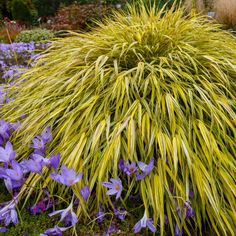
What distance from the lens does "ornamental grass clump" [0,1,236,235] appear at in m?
1.96

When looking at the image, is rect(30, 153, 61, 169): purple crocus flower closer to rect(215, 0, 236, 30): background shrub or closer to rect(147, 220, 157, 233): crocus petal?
rect(147, 220, 157, 233): crocus petal

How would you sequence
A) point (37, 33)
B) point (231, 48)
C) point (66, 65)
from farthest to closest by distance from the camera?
point (37, 33)
point (231, 48)
point (66, 65)

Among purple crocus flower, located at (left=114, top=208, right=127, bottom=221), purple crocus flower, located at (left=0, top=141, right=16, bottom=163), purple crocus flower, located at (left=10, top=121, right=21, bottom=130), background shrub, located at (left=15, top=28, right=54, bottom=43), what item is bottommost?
background shrub, located at (left=15, top=28, right=54, bottom=43)

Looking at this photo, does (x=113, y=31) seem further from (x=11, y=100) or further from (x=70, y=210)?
(x=70, y=210)

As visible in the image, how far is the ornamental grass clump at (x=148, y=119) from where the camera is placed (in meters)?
1.96

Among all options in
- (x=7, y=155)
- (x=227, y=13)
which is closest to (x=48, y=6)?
(x=227, y=13)

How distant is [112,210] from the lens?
2004 mm

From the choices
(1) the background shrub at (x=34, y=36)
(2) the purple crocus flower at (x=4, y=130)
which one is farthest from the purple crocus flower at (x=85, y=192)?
(1) the background shrub at (x=34, y=36)

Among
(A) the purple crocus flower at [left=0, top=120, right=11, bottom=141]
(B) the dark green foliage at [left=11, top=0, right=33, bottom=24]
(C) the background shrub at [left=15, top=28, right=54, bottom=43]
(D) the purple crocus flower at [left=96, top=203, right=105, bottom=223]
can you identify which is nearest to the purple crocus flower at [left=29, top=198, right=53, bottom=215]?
(D) the purple crocus flower at [left=96, top=203, right=105, bottom=223]

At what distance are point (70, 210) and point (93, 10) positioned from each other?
266 inches

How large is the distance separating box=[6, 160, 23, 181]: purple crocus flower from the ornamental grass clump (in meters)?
0.12

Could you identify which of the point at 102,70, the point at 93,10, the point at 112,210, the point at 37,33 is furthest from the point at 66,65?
the point at 93,10

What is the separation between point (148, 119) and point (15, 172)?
674 millimetres

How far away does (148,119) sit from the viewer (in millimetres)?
2127
